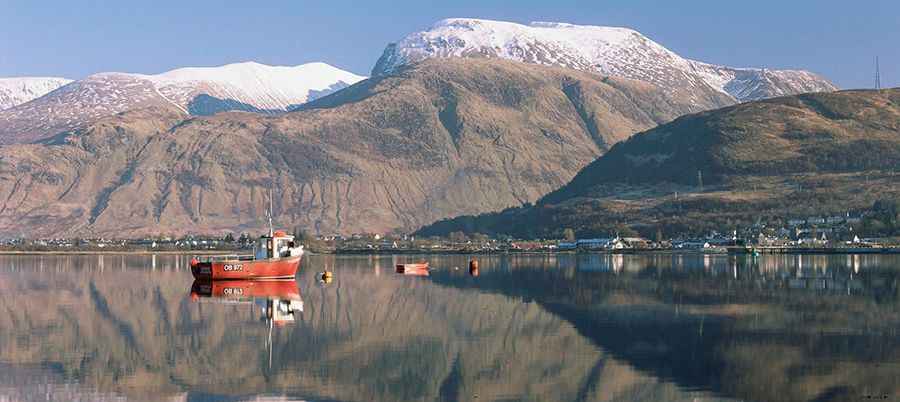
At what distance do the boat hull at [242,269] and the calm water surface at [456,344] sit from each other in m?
10.2

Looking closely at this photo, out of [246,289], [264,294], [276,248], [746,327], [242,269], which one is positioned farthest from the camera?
[276,248]

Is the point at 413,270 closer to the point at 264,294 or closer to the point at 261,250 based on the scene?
the point at 261,250

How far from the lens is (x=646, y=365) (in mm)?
44844

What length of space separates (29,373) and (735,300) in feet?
149

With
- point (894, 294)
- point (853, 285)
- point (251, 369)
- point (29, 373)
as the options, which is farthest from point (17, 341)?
point (853, 285)

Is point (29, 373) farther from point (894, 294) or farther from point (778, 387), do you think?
point (894, 294)

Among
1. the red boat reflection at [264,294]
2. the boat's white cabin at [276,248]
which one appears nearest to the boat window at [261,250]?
the boat's white cabin at [276,248]

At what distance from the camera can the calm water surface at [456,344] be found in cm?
3984

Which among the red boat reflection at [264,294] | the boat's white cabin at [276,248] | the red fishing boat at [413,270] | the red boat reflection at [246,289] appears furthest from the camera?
the red fishing boat at [413,270]

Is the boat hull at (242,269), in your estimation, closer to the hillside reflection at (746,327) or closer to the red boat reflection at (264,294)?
the red boat reflection at (264,294)

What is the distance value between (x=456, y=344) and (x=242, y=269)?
53.3 m

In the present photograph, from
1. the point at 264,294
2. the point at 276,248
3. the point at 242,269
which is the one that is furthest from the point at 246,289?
the point at 276,248

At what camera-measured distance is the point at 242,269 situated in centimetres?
10256

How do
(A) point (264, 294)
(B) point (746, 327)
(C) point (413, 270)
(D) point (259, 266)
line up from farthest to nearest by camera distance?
(C) point (413, 270) → (D) point (259, 266) → (A) point (264, 294) → (B) point (746, 327)
